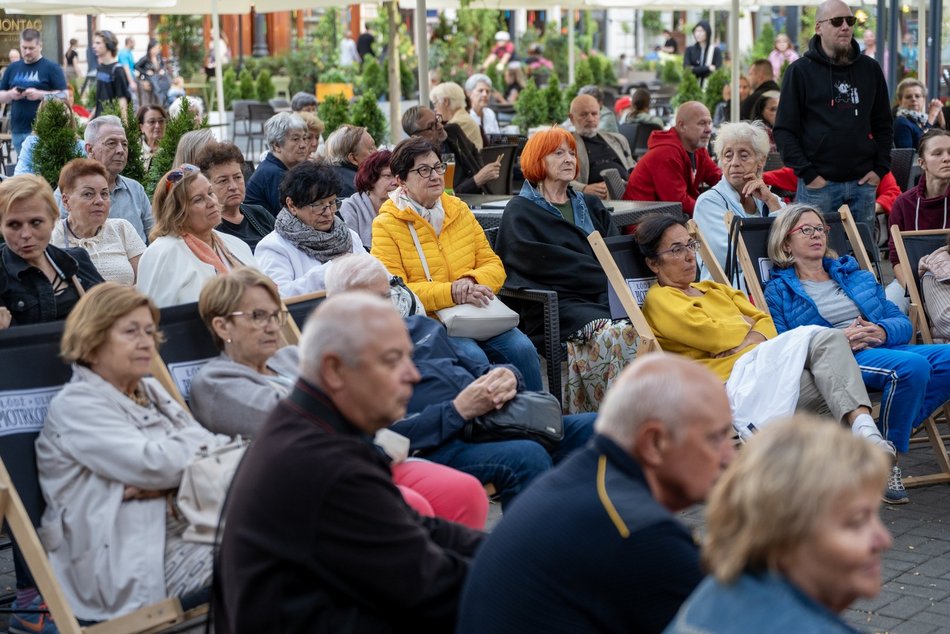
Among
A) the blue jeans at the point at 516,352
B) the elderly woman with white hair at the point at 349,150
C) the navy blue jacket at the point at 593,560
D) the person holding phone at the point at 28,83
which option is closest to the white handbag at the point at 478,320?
the blue jeans at the point at 516,352

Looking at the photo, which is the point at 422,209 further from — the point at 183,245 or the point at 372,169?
the point at 183,245

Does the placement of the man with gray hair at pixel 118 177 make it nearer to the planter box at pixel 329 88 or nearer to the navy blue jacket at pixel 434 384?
the navy blue jacket at pixel 434 384

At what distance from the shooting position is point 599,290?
647 centimetres

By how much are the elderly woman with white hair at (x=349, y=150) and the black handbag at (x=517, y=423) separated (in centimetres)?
404

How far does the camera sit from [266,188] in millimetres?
7891

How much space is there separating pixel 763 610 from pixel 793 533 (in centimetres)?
13

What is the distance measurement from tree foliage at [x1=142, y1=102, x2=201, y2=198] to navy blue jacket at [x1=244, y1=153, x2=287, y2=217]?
62cm

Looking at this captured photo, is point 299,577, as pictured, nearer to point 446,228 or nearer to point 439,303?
point 439,303

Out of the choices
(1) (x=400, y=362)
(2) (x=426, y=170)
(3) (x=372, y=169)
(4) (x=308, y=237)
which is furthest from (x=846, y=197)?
(1) (x=400, y=362)

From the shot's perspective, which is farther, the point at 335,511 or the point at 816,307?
the point at 816,307

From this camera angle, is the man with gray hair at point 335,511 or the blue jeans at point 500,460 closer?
the man with gray hair at point 335,511

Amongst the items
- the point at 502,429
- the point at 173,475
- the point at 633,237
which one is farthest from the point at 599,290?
the point at 173,475

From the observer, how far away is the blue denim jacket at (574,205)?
6.60m

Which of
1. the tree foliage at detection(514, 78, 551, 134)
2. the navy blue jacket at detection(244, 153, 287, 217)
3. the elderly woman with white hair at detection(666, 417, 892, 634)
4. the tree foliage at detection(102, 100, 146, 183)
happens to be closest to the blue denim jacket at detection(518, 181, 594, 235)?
the navy blue jacket at detection(244, 153, 287, 217)
